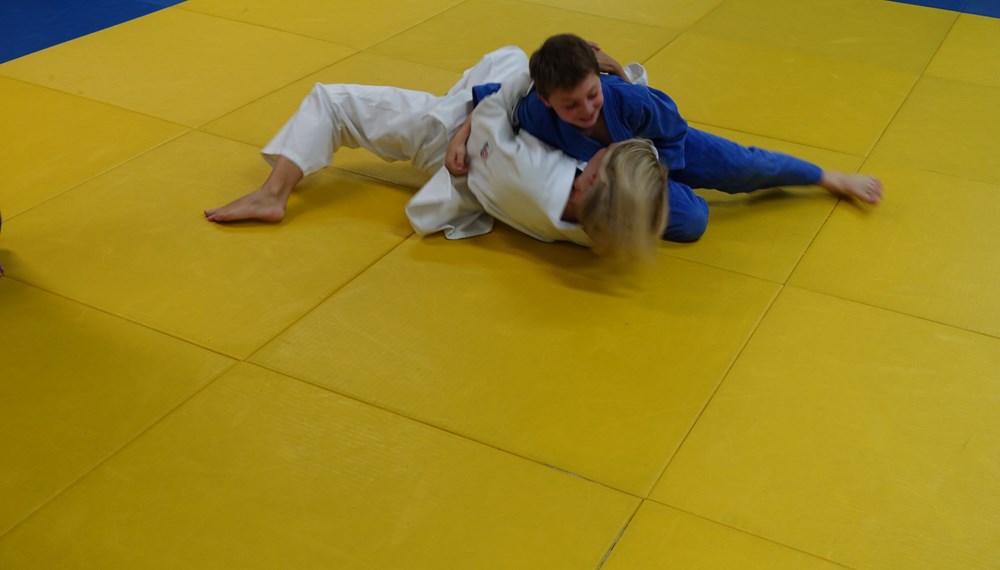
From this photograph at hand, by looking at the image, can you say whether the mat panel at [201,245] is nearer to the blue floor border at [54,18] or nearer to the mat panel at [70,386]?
the mat panel at [70,386]

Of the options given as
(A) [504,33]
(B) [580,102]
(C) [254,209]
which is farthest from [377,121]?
(A) [504,33]

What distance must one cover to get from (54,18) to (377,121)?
3059mm

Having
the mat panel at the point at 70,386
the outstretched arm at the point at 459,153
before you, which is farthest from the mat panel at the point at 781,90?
the mat panel at the point at 70,386

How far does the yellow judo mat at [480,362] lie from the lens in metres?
2.38

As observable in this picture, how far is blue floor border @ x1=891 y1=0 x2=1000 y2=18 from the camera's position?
5750mm

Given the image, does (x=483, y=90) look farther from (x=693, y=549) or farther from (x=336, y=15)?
(x=336, y=15)

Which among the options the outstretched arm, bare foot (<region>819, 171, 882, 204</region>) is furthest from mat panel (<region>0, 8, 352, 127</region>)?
bare foot (<region>819, 171, 882, 204</region>)

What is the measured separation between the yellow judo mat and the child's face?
52 cm

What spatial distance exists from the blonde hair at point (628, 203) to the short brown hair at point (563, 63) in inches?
10.3

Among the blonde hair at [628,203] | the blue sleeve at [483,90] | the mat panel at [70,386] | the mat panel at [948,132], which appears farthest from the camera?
the mat panel at [948,132]

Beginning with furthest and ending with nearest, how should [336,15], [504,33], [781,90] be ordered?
1. [336,15]
2. [504,33]
3. [781,90]

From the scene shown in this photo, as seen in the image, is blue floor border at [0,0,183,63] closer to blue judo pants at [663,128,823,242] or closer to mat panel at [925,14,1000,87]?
blue judo pants at [663,128,823,242]

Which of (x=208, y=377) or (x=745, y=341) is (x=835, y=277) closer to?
(x=745, y=341)

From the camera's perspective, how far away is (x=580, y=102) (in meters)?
3.03
